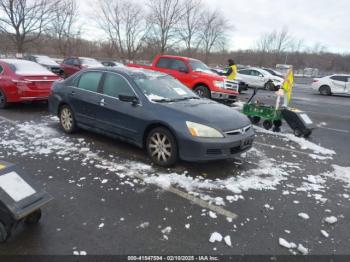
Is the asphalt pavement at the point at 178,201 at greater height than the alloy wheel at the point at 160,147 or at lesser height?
lesser

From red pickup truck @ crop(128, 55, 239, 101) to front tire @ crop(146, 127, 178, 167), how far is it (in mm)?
6216

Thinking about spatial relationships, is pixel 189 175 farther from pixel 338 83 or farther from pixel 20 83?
pixel 338 83

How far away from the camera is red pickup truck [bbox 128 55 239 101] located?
33.1 feet

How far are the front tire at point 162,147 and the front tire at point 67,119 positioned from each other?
2.24m

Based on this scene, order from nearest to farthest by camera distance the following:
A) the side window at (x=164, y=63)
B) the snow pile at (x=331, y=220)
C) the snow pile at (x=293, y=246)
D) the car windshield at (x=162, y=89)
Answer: the snow pile at (x=293, y=246)
the snow pile at (x=331, y=220)
the car windshield at (x=162, y=89)
the side window at (x=164, y=63)

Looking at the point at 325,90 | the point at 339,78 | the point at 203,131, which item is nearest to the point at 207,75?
the point at 203,131

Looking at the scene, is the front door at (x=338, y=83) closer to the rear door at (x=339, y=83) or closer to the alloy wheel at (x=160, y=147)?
the rear door at (x=339, y=83)

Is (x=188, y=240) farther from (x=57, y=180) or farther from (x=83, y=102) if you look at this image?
(x=83, y=102)

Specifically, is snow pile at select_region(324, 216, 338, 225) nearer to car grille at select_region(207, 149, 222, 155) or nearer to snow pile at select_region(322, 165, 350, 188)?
snow pile at select_region(322, 165, 350, 188)

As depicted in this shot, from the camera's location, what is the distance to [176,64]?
10984mm

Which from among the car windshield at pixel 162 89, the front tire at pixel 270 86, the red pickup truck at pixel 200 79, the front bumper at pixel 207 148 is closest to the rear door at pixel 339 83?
the front tire at pixel 270 86

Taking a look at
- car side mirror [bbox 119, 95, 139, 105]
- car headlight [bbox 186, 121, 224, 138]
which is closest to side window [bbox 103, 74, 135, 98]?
car side mirror [bbox 119, 95, 139, 105]

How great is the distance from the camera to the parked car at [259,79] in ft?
64.5

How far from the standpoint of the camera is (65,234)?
8.62 ft
